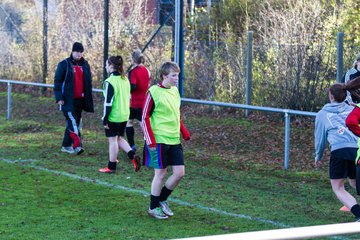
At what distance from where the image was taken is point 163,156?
Answer: 838 centimetres

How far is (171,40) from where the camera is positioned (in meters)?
20.3

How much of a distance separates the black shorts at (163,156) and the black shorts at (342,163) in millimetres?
1553

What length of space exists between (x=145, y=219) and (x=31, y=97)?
15.0m

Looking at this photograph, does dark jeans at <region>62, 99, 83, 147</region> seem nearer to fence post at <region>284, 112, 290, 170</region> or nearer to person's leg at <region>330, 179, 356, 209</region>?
fence post at <region>284, 112, 290, 170</region>

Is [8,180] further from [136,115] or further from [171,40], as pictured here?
[171,40]

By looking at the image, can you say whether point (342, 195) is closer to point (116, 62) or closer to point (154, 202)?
point (154, 202)

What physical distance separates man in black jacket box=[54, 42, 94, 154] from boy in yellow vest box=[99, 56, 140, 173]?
5.43 feet

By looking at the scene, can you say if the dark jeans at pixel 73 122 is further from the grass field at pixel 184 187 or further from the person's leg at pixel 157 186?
the person's leg at pixel 157 186

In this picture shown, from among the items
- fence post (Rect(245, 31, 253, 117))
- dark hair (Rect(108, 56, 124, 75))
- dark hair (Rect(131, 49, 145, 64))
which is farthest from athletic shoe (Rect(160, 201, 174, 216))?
fence post (Rect(245, 31, 253, 117))

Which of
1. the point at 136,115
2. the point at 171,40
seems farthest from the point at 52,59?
the point at 136,115

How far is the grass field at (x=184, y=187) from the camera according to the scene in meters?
8.20

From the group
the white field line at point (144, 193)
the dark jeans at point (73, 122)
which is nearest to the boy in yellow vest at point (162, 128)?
the white field line at point (144, 193)

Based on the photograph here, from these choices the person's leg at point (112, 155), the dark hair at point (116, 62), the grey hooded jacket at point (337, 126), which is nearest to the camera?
the grey hooded jacket at point (337, 126)

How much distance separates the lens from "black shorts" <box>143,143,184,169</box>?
8367 millimetres
